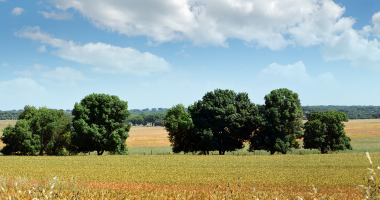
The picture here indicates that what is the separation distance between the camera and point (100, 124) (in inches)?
2259

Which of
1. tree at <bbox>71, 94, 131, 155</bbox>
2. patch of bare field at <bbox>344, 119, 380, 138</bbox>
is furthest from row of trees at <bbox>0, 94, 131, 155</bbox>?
patch of bare field at <bbox>344, 119, 380, 138</bbox>

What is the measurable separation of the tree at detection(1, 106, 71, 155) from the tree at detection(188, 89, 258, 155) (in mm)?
29107

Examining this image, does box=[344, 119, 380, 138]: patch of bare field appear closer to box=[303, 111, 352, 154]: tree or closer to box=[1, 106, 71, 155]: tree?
box=[303, 111, 352, 154]: tree

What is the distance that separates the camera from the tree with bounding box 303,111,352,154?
54625 millimetres

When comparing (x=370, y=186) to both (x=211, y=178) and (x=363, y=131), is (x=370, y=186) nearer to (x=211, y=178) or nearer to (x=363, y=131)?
(x=211, y=178)

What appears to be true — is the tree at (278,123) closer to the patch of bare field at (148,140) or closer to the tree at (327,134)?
the tree at (327,134)

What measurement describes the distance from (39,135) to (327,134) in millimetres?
59755

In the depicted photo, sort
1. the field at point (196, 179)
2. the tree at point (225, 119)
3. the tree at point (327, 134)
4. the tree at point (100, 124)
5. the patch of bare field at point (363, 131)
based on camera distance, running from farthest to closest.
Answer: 1. the patch of bare field at point (363, 131)
2. the tree at point (225, 119)
3. the tree at point (100, 124)
4. the tree at point (327, 134)
5. the field at point (196, 179)

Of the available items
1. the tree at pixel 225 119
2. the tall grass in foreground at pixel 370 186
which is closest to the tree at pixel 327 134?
the tree at pixel 225 119

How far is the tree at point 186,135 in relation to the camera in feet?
191

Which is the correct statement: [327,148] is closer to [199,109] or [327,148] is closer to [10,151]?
[199,109]

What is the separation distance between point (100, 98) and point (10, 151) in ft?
74.6

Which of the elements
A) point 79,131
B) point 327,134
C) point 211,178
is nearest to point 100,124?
point 79,131

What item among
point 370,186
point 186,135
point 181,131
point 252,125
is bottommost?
point 186,135
